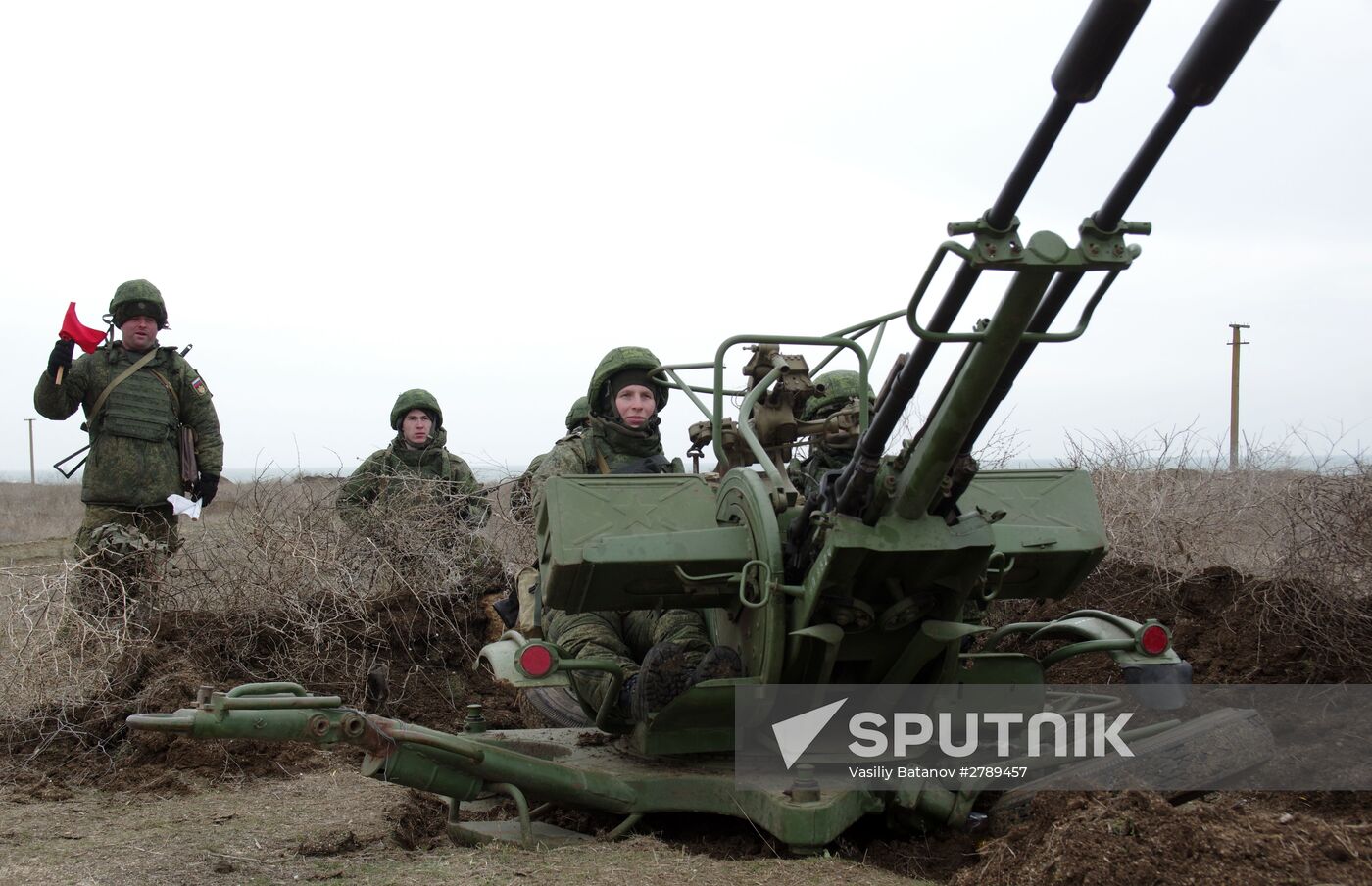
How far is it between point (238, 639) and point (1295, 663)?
626cm

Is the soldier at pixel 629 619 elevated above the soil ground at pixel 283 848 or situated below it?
above

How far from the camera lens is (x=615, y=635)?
19.5 ft

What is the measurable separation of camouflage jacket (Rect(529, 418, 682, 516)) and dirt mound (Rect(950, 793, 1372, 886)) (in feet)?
11.2

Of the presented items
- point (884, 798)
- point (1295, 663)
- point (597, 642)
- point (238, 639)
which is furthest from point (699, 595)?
point (238, 639)

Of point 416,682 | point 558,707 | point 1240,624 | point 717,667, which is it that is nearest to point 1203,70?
point 717,667

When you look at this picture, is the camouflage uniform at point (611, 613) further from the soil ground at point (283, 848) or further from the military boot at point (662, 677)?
the soil ground at point (283, 848)

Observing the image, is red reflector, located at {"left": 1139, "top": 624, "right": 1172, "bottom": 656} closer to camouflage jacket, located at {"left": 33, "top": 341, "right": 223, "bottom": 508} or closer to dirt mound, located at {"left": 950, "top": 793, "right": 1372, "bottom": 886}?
dirt mound, located at {"left": 950, "top": 793, "right": 1372, "bottom": 886}

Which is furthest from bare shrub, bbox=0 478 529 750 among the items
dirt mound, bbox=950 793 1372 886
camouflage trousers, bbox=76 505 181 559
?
dirt mound, bbox=950 793 1372 886

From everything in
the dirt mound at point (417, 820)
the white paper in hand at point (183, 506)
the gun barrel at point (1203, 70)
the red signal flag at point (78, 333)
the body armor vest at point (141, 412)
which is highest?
the gun barrel at point (1203, 70)

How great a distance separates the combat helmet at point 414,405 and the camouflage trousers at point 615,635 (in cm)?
458

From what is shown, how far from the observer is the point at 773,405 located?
6.03 meters

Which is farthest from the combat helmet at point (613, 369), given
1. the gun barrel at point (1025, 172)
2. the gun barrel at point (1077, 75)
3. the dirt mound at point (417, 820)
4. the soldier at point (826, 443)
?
the gun barrel at point (1077, 75)

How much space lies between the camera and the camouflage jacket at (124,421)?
8.30 meters

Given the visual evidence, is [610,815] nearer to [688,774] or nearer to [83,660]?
[688,774]
